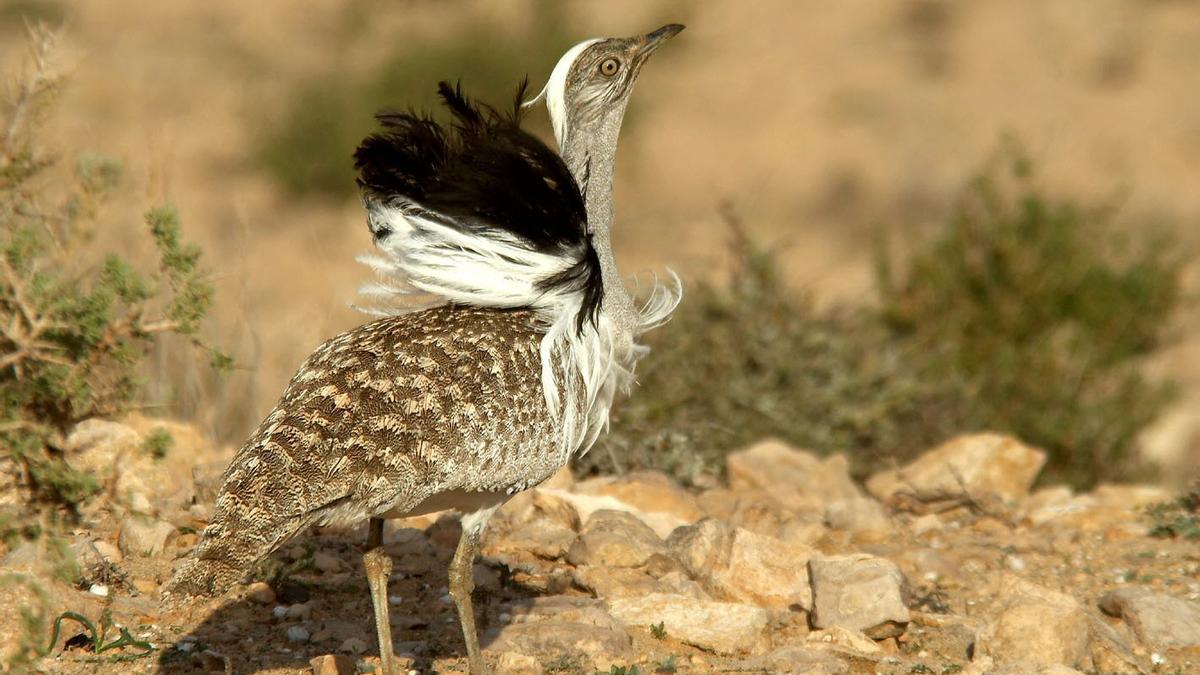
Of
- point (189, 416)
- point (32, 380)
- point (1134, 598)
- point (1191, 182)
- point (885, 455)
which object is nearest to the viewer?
point (32, 380)

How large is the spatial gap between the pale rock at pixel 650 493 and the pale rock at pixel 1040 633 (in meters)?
1.67

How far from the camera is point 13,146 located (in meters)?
5.37

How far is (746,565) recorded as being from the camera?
5285 mm

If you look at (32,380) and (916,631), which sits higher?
(32,380)

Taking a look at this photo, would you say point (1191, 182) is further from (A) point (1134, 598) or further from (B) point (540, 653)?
(B) point (540, 653)

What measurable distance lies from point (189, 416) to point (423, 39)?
1244 cm

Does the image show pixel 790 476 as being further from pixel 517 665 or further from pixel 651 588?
pixel 517 665

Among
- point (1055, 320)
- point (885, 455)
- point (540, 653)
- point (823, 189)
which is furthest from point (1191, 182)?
point (540, 653)

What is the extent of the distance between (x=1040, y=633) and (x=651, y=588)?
1382 mm

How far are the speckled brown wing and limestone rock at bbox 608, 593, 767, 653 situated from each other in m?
0.77

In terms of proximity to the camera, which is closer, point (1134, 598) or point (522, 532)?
point (1134, 598)

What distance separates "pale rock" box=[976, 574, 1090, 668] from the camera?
15.5 ft

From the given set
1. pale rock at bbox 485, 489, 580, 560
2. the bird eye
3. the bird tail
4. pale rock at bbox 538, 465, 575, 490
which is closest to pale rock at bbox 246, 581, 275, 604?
pale rock at bbox 485, 489, 580, 560

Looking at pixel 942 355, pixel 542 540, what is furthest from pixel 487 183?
pixel 942 355
